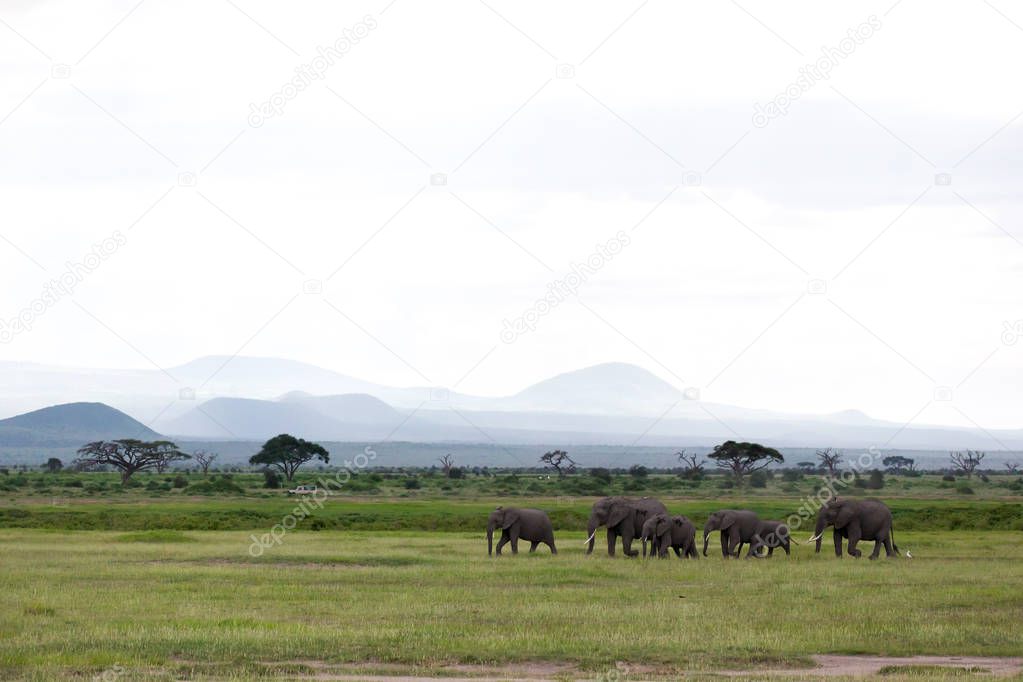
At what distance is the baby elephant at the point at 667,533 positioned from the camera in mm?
39094

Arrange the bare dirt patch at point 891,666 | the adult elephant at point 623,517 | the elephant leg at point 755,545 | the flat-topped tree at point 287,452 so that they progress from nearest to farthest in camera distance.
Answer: the bare dirt patch at point 891,666 < the elephant leg at point 755,545 < the adult elephant at point 623,517 < the flat-topped tree at point 287,452

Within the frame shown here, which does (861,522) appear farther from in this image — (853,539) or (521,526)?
(521,526)

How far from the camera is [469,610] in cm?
2505

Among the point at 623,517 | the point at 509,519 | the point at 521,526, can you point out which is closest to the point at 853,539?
the point at 623,517

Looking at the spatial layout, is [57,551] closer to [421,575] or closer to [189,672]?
[421,575]

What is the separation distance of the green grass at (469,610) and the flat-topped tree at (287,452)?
89.6 meters

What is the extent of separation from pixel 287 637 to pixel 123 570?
13.1 meters

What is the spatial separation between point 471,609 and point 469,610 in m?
0.14

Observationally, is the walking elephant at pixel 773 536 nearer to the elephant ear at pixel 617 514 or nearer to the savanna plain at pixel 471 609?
the savanna plain at pixel 471 609

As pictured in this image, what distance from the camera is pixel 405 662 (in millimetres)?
19531

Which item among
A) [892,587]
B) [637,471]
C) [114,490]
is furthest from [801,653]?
[637,471]

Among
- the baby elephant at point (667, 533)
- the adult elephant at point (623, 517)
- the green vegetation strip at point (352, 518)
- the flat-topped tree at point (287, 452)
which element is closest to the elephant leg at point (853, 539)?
the baby elephant at point (667, 533)

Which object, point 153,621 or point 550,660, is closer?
point 550,660

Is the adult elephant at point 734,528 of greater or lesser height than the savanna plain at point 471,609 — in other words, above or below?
above
